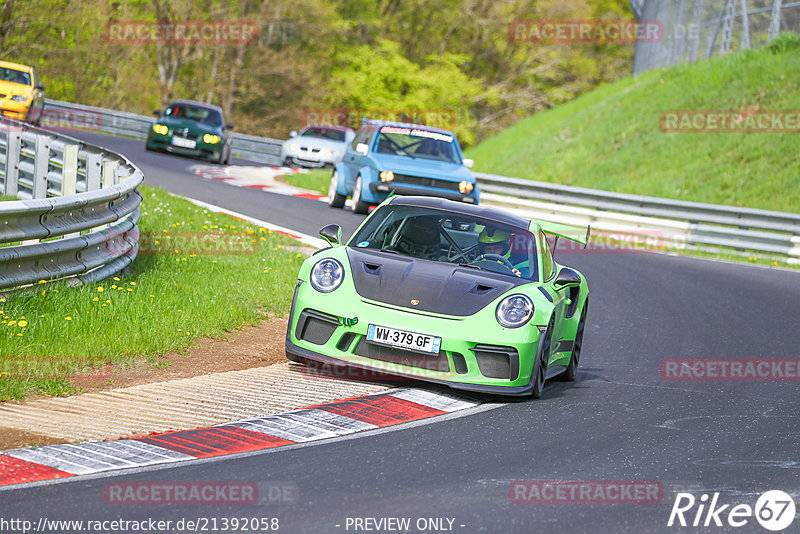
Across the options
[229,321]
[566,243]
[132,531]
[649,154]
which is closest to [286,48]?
[649,154]

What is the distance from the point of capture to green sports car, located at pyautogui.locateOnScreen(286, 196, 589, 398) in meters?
7.35

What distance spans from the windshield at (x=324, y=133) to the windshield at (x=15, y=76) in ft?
31.5

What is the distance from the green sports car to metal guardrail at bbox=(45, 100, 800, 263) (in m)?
13.3

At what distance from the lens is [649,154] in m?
29.9

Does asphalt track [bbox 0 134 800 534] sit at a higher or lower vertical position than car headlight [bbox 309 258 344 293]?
lower

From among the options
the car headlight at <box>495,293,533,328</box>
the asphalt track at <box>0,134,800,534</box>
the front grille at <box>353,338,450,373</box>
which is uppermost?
the car headlight at <box>495,293,533,328</box>

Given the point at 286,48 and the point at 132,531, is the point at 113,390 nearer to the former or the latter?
the point at 132,531

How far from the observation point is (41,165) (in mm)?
14891

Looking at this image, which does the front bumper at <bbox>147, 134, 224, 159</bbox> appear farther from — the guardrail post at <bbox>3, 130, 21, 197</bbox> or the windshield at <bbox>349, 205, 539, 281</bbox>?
the windshield at <bbox>349, 205, 539, 281</bbox>

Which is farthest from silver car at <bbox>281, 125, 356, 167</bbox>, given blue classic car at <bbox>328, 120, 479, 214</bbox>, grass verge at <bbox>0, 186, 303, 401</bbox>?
grass verge at <bbox>0, 186, 303, 401</bbox>

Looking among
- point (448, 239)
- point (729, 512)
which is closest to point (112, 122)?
point (448, 239)

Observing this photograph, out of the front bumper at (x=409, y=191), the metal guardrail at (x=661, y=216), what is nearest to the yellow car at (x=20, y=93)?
the metal guardrail at (x=661, y=216)

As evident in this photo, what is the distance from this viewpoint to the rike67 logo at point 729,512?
509 cm

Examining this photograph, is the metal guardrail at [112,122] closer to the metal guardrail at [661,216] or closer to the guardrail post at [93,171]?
the metal guardrail at [661,216]
